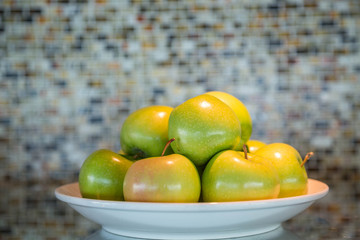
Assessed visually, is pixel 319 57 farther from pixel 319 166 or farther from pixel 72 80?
pixel 72 80

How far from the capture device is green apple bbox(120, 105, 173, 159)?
798 mm

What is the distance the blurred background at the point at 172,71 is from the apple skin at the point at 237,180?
2.82 ft

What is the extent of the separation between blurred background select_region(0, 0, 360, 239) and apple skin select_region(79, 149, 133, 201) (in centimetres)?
79

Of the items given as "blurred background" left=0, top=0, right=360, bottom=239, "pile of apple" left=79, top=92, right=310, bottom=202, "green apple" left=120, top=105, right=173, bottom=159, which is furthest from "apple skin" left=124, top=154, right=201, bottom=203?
"blurred background" left=0, top=0, right=360, bottom=239

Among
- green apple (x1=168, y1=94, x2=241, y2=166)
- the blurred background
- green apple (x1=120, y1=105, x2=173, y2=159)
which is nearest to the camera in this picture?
green apple (x1=168, y1=94, x2=241, y2=166)

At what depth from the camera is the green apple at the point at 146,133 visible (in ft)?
2.62

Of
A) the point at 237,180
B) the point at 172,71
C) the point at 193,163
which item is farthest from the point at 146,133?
the point at 172,71

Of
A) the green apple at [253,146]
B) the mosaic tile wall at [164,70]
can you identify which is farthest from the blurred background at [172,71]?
the green apple at [253,146]

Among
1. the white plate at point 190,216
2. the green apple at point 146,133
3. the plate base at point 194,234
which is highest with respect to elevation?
the green apple at point 146,133

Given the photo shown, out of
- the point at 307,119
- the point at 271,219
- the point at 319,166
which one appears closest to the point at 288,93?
the point at 307,119

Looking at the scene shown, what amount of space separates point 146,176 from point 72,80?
1010mm

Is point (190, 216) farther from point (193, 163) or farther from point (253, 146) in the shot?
point (253, 146)

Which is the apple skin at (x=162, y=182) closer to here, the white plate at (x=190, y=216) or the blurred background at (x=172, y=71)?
the white plate at (x=190, y=216)

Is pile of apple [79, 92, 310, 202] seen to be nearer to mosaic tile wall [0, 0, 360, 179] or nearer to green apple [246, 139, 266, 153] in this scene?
green apple [246, 139, 266, 153]
